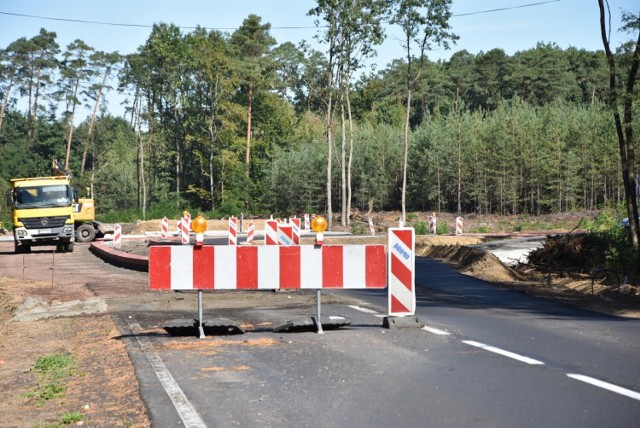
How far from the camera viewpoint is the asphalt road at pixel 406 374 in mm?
6152

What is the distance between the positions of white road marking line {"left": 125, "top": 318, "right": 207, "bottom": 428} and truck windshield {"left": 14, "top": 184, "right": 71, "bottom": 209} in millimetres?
27731

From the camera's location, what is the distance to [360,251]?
10.8 m

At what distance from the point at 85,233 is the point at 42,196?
30.2ft

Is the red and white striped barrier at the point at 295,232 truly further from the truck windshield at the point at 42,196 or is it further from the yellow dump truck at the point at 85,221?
the yellow dump truck at the point at 85,221

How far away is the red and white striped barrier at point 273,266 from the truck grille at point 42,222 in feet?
89.2

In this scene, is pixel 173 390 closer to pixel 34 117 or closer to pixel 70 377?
pixel 70 377

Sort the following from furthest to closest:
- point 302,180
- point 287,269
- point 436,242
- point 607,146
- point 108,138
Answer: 1. point 108,138
2. point 302,180
3. point 607,146
4. point 436,242
5. point 287,269

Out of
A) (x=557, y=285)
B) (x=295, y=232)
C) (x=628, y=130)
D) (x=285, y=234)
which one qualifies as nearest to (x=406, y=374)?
(x=285, y=234)

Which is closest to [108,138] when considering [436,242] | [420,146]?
[420,146]

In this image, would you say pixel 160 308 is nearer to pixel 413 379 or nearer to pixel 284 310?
pixel 284 310

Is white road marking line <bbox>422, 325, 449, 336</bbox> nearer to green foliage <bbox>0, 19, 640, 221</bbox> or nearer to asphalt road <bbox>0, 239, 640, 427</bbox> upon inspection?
asphalt road <bbox>0, 239, 640, 427</bbox>

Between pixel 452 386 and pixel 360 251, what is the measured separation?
3.79m

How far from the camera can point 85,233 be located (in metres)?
45.4

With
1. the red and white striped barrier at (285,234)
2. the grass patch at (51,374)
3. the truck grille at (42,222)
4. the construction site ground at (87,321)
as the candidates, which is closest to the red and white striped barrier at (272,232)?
the red and white striped barrier at (285,234)
